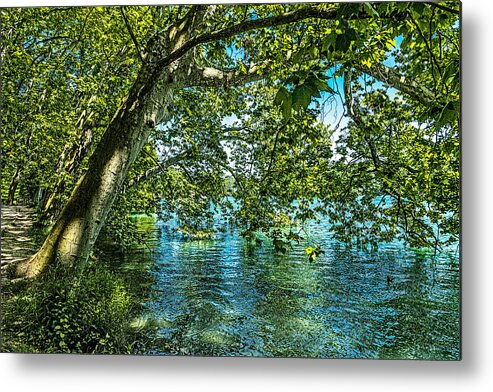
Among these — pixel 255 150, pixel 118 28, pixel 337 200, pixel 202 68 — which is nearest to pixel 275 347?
pixel 337 200

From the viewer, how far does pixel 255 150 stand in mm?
2982

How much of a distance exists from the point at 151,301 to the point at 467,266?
4.86 ft

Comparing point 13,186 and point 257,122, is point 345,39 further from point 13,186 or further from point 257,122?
point 13,186

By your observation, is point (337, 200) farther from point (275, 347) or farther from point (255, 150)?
point (275, 347)

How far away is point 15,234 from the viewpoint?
9.98 feet

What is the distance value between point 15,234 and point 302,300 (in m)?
1.43

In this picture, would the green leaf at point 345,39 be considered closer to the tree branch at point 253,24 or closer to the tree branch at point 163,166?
the tree branch at point 253,24

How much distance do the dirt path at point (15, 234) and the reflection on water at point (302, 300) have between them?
56cm

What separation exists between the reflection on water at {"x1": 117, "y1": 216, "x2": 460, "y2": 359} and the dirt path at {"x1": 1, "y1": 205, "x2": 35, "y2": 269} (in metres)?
0.56

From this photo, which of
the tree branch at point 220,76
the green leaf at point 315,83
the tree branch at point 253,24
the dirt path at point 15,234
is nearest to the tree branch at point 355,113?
the tree branch at point 253,24

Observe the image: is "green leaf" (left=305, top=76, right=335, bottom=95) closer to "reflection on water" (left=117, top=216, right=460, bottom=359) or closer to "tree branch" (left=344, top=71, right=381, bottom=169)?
"tree branch" (left=344, top=71, right=381, bottom=169)

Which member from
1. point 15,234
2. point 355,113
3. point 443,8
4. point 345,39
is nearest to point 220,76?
point 355,113

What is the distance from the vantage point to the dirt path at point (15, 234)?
3027mm

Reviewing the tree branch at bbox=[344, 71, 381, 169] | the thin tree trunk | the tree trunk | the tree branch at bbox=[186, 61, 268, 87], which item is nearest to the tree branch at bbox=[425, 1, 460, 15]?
the tree branch at bbox=[344, 71, 381, 169]
